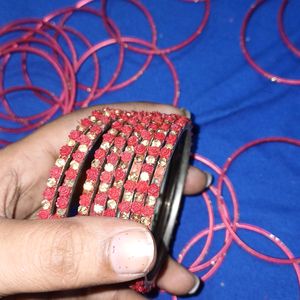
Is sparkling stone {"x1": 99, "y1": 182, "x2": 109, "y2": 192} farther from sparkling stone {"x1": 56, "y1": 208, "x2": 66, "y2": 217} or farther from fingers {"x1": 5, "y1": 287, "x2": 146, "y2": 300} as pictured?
fingers {"x1": 5, "y1": 287, "x2": 146, "y2": 300}

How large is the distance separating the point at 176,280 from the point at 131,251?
290mm

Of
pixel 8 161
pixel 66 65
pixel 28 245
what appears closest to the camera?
pixel 28 245

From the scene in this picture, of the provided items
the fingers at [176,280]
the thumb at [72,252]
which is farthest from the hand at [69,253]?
the fingers at [176,280]

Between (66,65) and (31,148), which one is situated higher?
(66,65)

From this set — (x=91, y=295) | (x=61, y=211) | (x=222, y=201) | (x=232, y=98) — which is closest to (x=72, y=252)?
(x=61, y=211)

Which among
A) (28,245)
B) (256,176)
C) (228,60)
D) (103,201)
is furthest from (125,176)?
(228,60)

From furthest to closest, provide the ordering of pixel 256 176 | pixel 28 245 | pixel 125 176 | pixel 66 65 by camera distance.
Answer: pixel 66 65 < pixel 256 176 < pixel 125 176 < pixel 28 245

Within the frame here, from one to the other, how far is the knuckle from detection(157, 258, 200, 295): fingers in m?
0.29

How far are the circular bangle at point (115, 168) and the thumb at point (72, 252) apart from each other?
0.08m

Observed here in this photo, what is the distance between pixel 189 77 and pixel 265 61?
0.15 m

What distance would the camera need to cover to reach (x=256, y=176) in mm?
742

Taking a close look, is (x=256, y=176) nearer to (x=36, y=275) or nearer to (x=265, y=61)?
(x=265, y=61)

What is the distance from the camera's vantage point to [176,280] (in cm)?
67

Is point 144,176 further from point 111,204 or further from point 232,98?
point 232,98
